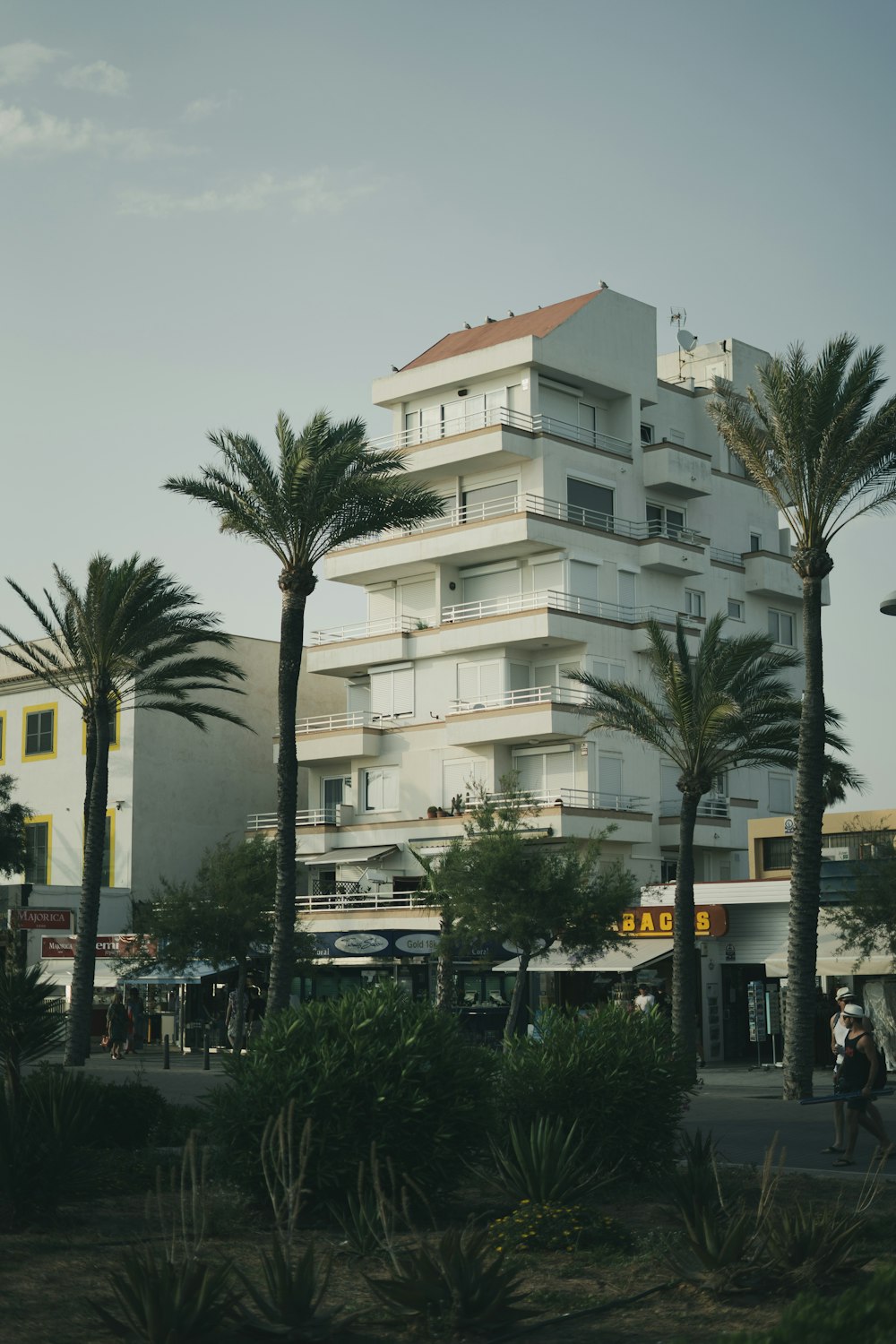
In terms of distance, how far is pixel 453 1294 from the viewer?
9.15 m

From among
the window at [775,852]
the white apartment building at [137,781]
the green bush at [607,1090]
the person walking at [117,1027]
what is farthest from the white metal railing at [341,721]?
the green bush at [607,1090]

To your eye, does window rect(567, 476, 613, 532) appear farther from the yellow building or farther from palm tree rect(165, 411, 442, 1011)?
palm tree rect(165, 411, 442, 1011)

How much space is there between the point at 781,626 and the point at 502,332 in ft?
50.6

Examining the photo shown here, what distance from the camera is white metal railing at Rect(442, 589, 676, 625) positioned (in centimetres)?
5244

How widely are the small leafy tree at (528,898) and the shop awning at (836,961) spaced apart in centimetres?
392

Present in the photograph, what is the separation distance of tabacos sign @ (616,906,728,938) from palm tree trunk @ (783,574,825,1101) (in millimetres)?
14014

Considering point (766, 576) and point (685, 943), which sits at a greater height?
point (766, 576)

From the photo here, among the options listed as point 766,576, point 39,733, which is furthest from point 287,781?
point 39,733

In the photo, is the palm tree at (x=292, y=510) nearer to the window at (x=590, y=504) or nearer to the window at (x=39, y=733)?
the window at (x=590, y=504)

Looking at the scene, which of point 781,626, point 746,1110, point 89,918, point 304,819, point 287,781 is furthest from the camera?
point 781,626

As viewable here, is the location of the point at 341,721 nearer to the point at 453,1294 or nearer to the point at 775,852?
the point at 775,852

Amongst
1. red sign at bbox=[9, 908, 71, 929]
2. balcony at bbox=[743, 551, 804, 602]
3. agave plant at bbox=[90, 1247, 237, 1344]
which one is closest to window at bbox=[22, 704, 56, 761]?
red sign at bbox=[9, 908, 71, 929]

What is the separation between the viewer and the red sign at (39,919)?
4509 centimetres

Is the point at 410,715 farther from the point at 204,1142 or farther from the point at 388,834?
the point at 204,1142
